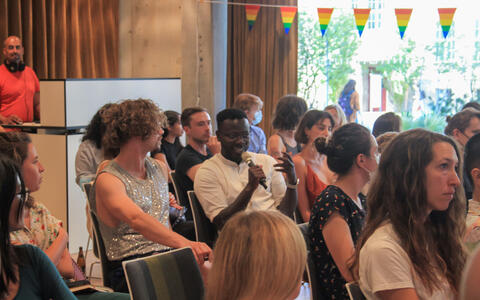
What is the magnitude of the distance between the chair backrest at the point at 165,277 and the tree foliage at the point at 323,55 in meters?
5.90

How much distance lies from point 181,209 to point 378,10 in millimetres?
4872

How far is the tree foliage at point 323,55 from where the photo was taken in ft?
25.7

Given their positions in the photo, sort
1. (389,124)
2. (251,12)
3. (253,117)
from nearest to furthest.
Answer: (389,124) < (253,117) < (251,12)

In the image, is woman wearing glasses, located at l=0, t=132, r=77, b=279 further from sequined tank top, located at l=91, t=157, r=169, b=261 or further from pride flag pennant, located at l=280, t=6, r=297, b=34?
pride flag pennant, located at l=280, t=6, r=297, b=34

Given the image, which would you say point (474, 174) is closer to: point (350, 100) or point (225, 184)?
point (225, 184)

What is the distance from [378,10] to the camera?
7.49m

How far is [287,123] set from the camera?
5156 millimetres

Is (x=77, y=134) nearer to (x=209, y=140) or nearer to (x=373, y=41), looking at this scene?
(x=209, y=140)

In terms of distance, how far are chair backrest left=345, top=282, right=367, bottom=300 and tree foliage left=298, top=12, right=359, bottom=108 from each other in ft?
20.2

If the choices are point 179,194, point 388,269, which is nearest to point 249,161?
point 179,194

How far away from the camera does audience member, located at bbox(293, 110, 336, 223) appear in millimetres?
3799

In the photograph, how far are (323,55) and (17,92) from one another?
12.5 ft

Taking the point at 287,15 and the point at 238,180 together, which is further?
the point at 287,15

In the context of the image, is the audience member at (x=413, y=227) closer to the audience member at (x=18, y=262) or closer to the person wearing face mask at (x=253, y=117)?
the audience member at (x=18, y=262)
